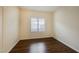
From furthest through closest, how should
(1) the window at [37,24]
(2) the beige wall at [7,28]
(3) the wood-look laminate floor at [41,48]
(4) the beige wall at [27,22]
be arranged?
(1) the window at [37,24], (4) the beige wall at [27,22], (3) the wood-look laminate floor at [41,48], (2) the beige wall at [7,28]

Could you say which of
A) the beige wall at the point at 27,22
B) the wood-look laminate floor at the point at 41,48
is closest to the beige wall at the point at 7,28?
the wood-look laminate floor at the point at 41,48

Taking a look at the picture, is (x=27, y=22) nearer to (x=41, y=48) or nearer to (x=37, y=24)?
(x=37, y=24)

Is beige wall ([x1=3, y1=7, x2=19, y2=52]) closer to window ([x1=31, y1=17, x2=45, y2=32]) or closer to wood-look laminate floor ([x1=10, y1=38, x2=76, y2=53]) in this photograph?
wood-look laminate floor ([x1=10, y1=38, x2=76, y2=53])

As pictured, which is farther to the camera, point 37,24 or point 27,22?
point 37,24

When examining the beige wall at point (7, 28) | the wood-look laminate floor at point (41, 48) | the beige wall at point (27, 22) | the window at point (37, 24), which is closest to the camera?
the beige wall at point (7, 28)

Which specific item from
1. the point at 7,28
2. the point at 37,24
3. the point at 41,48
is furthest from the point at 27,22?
the point at 7,28

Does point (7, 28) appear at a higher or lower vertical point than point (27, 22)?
lower

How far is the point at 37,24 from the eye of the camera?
6.50 meters

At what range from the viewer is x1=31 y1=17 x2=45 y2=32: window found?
20.4 feet

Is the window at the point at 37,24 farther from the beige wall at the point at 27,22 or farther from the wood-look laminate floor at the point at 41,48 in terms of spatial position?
the wood-look laminate floor at the point at 41,48

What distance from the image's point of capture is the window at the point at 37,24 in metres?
6.23

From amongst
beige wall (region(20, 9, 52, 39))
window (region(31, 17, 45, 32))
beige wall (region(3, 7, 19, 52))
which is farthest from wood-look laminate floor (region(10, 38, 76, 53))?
window (region(31, 17, 45, 32))
